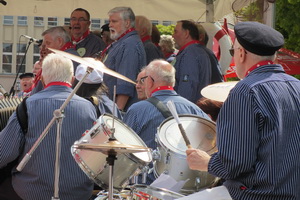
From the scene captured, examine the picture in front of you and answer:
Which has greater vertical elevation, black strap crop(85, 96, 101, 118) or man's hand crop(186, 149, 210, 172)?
man's hand crop(186, 149, 210, 172)

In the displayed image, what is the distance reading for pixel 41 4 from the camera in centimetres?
1104

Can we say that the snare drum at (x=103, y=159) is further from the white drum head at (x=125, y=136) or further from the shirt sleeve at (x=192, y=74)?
the shirt sleeve at (x=192, y=74)

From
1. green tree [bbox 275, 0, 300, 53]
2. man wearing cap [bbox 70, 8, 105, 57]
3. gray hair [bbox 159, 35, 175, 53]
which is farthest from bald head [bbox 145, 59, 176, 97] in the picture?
green tree [bbox 275, 0, 300, 53]

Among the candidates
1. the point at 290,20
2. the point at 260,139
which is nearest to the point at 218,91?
the point at 260,139

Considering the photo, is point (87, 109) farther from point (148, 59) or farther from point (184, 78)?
point (148, 59)

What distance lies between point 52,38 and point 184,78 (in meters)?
1.74

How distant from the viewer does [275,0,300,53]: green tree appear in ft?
70.5

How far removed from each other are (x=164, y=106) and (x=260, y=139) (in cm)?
228

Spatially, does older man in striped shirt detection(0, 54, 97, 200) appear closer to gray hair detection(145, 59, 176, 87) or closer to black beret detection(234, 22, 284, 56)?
gray hair detection(145, 59, 176, 87)

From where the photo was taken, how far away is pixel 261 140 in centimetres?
404

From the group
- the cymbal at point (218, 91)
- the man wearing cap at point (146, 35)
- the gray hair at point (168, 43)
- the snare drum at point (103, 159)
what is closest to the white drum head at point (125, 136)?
the snare drum at point (103, 159)

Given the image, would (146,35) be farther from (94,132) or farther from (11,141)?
(94,132)

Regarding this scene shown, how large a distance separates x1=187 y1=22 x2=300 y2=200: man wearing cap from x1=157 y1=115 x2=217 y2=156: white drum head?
1181mm

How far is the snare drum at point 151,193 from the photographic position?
193 inches
